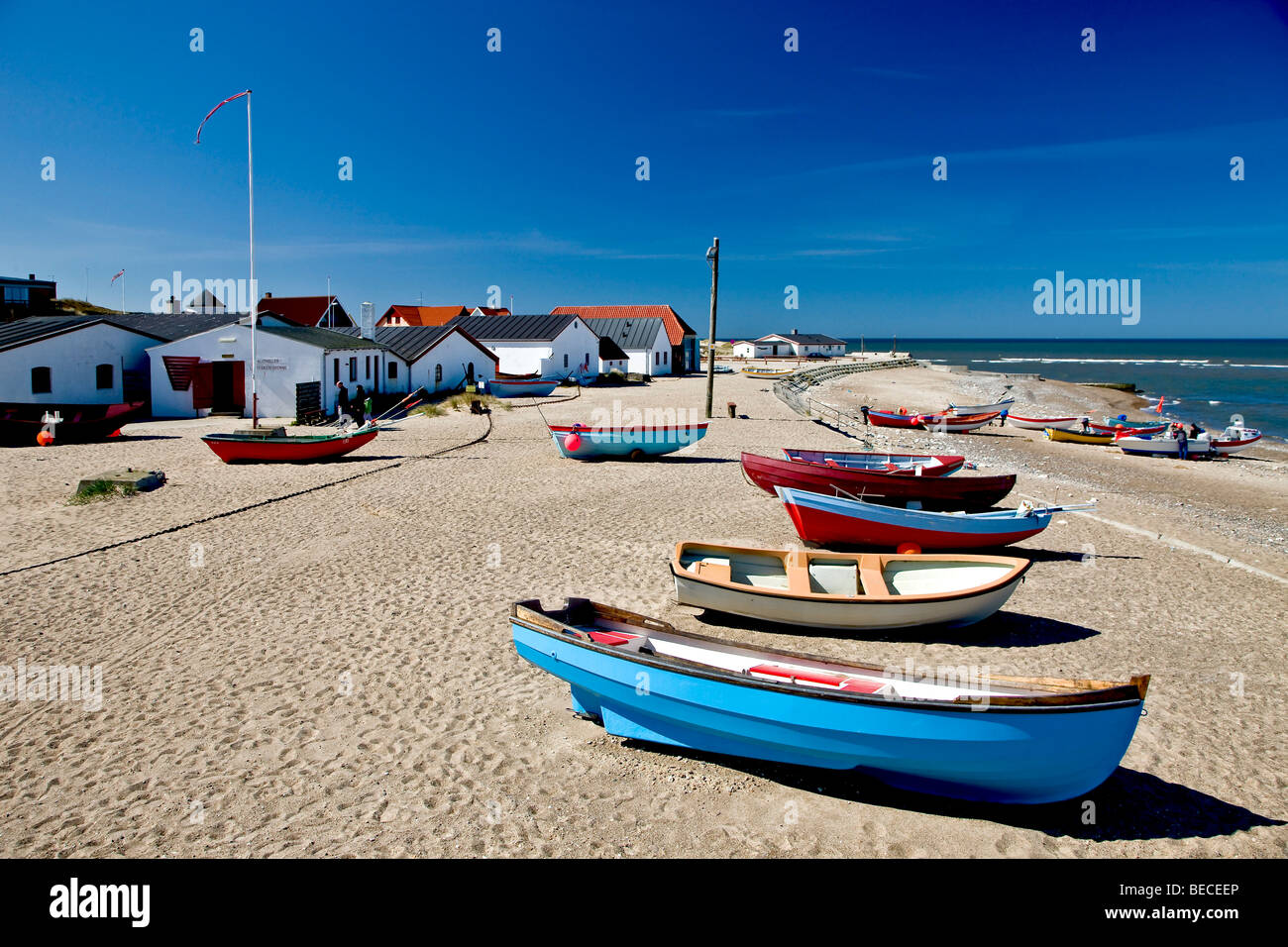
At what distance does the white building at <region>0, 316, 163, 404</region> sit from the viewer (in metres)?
25.3

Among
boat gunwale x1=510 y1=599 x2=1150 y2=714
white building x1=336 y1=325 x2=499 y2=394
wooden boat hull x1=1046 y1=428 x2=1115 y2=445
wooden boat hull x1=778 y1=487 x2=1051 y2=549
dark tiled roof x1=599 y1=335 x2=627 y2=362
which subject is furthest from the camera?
dark tiled roof x1=599 y1=335 x2=627 y2=362

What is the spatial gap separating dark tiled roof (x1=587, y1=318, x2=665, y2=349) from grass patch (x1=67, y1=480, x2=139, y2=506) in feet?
155

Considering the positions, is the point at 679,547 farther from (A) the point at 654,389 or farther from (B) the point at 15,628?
(A) the point at 654,389

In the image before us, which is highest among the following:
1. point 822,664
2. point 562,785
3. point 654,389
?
point 654,389

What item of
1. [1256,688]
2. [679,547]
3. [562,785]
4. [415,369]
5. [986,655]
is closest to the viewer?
[562,785]

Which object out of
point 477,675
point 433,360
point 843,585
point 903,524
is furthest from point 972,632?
point 433,360

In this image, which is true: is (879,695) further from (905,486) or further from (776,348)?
(776,348)

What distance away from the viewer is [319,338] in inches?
1236

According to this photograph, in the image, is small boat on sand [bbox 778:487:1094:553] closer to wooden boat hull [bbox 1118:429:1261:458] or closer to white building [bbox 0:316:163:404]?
wooden boat hull [bbox 1118:429:1261:458]

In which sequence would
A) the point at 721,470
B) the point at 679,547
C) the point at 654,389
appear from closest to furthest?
1. the point at 679,547
2. the point at 721,470
3. the point at 654,389

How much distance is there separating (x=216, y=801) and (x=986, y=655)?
26.2 feet

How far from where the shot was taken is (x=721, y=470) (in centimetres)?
2080

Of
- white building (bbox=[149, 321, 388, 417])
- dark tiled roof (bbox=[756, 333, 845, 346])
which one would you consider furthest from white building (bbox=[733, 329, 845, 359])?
white building (bbox=[149, 321, 388, 417])

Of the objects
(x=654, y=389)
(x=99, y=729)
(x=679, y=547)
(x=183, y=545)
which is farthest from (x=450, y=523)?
(x=654, y=389)
